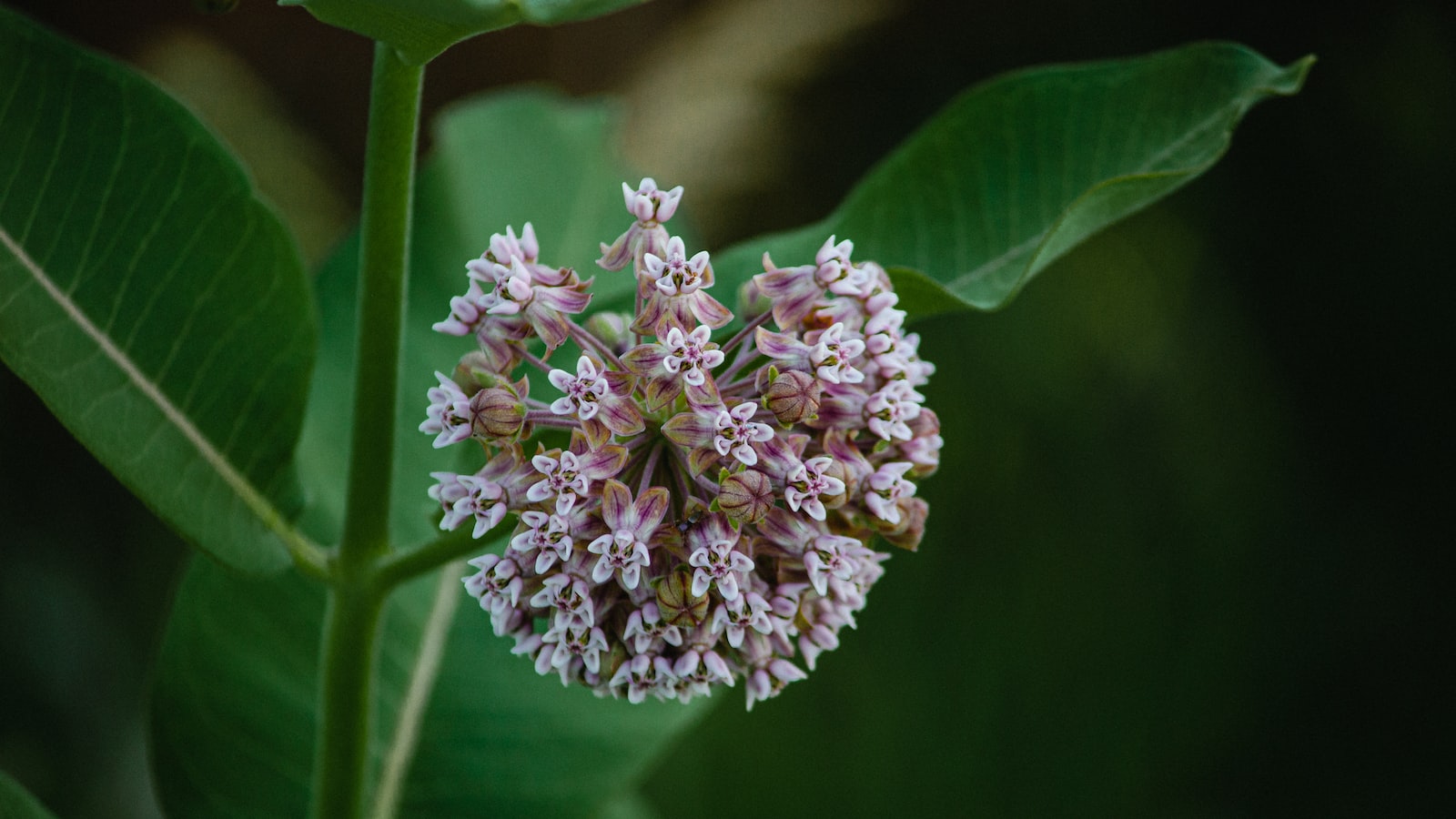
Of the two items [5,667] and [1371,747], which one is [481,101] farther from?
[1371,747]

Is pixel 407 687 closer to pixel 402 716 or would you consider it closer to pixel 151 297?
pixel 402 716

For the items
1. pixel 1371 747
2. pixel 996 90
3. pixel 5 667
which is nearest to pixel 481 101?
pixel 996 90

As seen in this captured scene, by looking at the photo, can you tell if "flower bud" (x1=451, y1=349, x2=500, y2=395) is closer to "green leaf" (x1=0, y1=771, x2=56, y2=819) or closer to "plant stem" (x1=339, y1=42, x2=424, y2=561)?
"plant stem" (x1=339, y1=42, x2=424, y2=561)

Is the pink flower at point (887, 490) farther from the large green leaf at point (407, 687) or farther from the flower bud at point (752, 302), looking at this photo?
the large green leaf at point (407, 687)

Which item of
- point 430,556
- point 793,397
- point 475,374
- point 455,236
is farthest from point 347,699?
point 455,236

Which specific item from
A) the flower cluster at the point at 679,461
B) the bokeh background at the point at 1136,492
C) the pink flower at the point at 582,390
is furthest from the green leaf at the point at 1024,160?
the bokeh background at the point at 1136,492

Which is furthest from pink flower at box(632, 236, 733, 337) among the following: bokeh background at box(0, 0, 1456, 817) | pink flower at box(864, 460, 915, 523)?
bokeh background at box(0, 0, 1456, 817)
